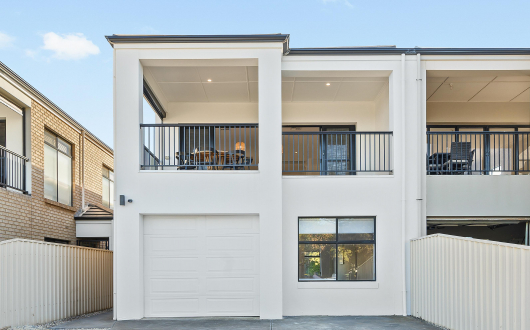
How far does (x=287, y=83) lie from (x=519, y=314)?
274 inches

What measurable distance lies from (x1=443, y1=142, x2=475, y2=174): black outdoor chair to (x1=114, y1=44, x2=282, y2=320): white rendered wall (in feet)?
13.6

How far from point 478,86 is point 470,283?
6239mm

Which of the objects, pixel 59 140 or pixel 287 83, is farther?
pixel 59 140

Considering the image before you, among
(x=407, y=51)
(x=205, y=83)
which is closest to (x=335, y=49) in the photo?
(x=407, y=51)

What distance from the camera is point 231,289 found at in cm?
868

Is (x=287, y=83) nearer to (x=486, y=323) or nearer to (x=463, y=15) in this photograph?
(x=486, y=323)

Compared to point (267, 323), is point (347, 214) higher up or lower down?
higher up

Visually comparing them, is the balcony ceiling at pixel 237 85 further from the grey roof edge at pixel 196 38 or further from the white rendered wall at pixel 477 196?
the white rendered wall at pixel 477 196

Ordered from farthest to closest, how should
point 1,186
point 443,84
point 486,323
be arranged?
point 443,84 → point 1,186 → point 486,323

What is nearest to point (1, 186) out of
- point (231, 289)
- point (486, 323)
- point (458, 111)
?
point (231, 289)

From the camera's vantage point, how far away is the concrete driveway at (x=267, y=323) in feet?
25.3

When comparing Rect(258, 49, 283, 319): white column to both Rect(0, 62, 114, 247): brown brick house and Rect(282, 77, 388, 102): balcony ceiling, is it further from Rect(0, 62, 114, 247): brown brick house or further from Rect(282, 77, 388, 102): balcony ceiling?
Rect(0, 62, 114, 247): brown brick house

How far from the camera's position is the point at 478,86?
36.4 feet

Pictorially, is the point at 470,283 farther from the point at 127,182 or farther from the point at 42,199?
the point at 42,199
